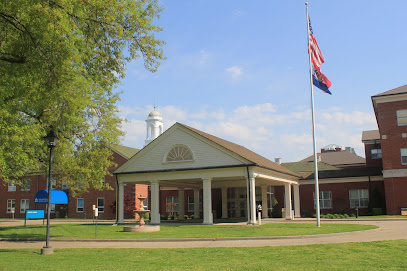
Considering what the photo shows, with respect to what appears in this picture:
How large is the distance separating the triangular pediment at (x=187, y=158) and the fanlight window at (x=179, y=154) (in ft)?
0.35

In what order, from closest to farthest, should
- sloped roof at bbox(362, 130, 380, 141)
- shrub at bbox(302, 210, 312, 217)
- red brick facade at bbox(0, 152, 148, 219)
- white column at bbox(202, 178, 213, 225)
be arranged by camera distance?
white column at bbox(202, 178, 213, 225) < shrub at bbox(302, 210, 312, 217) < sloped roof at bbox(362, 130, 380, 141) < red brick facade at bbox(0, 152, 148, 219)

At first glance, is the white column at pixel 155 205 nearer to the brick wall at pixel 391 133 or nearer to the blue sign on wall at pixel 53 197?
the blue sign on wall at pixel 53 197

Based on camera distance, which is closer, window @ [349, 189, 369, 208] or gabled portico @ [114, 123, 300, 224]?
gabled portico @ [114, 123, 300, 224]

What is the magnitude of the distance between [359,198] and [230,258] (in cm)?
3148

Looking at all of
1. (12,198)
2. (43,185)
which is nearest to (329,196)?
(43,185)

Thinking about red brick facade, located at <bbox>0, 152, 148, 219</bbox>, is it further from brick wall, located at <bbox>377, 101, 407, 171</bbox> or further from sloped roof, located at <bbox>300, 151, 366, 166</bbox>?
brick wall, located at <bbox>377, 101, 407, 171</bbox>

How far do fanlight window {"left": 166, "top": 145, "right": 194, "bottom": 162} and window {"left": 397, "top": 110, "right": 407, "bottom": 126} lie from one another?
19.6 m

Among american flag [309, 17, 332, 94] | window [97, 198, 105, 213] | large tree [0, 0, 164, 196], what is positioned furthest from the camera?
window [97, 198, 105, 213]

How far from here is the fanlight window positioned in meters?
31.7

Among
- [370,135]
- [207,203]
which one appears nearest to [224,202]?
[207,203]

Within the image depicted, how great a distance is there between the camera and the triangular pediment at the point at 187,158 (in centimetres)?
3030

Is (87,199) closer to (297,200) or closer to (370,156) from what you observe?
(297,200)

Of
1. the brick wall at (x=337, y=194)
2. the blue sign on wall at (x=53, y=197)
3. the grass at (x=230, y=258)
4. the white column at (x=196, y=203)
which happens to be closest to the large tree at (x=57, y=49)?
the grass at (x=230, y=258)

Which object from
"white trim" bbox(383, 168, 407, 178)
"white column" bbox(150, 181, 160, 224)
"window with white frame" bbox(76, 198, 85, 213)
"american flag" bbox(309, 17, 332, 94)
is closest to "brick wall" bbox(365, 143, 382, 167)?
"white trim" bbox(383, 168, 407, 178)
